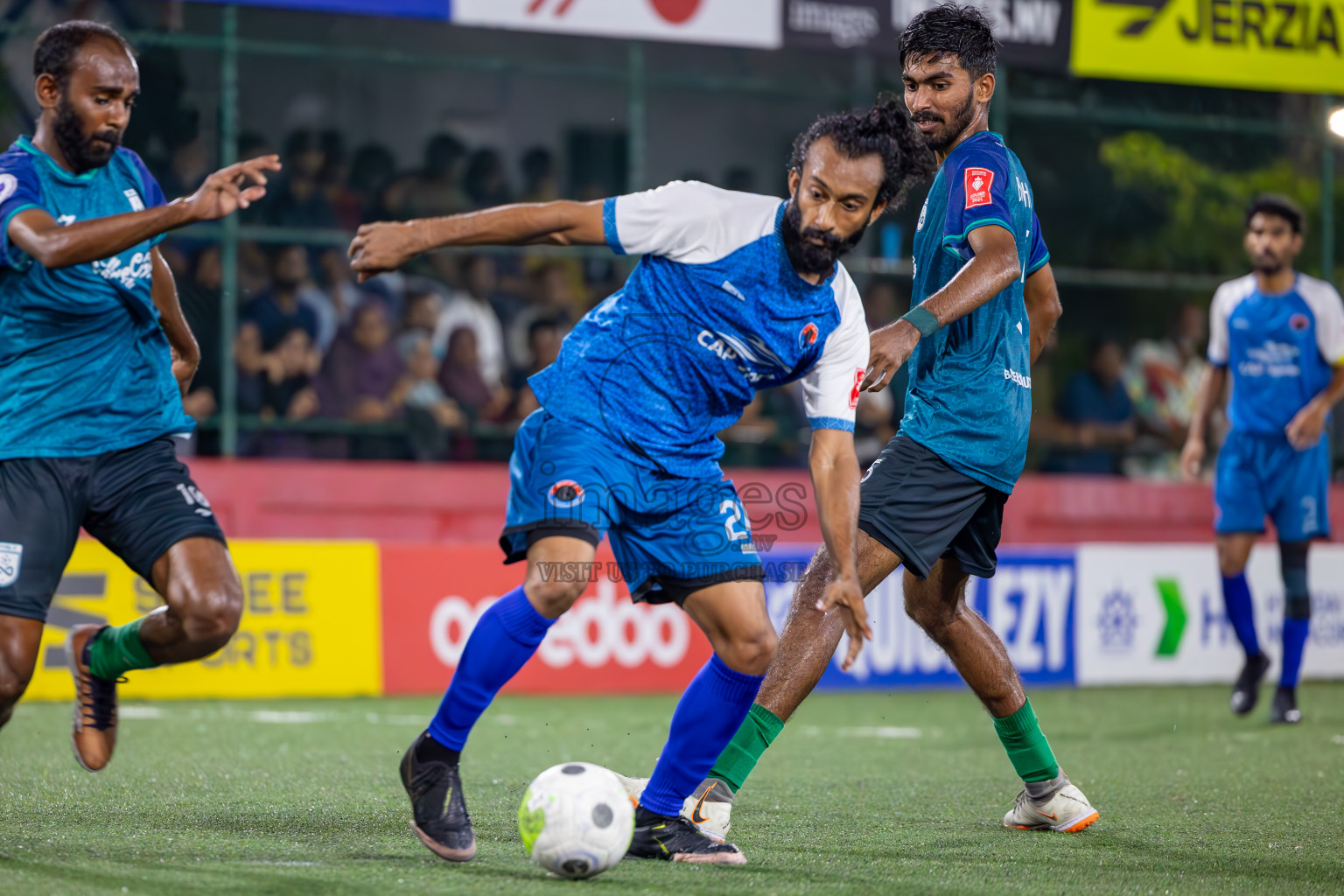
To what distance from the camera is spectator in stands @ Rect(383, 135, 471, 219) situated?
1269 cm

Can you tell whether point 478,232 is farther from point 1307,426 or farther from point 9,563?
point 1307,426

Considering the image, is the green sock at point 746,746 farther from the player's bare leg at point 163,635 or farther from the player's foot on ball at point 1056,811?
the player's bare leg at point 163,635

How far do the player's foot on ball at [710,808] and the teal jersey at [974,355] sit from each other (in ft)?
4.09

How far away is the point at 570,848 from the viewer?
393 cm

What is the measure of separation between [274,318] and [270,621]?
3067 millimetres

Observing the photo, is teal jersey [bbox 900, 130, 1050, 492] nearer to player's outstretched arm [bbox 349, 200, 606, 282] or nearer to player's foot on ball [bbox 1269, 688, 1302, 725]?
player's outstretched arm [bbox 349, 200, 606, 282]

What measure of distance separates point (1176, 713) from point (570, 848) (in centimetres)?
617

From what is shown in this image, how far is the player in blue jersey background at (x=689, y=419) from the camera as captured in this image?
4.09 m

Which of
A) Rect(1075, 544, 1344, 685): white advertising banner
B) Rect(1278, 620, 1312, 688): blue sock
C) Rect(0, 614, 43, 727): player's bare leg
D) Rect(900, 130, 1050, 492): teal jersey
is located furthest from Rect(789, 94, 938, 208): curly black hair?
Rect(1075, 544, 1344, 685): white advertising banner

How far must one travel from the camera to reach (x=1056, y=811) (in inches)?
199

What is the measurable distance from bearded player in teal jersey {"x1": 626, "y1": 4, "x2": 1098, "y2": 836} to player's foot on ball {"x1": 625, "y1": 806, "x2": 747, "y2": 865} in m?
0.29

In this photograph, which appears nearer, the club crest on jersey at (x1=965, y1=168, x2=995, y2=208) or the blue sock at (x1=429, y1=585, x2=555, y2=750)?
the blue sock at (x1=429, y1=585, x2=555, y2=750)

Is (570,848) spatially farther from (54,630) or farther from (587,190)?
(587,190)

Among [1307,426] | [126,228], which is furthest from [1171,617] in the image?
[126,228]
